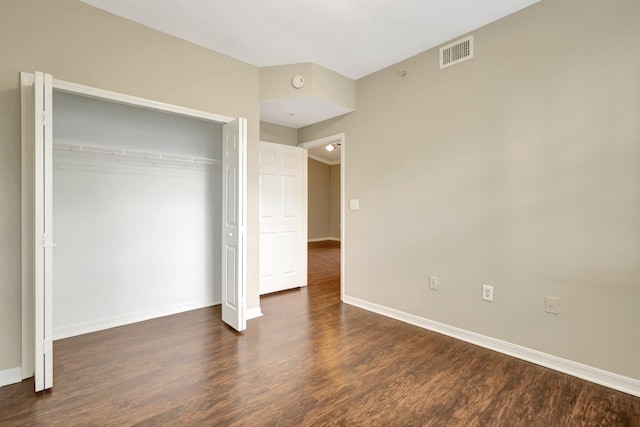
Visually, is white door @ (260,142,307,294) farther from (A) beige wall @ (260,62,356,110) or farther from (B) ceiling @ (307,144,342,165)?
(B) ceiling @ (307,144,342,165)

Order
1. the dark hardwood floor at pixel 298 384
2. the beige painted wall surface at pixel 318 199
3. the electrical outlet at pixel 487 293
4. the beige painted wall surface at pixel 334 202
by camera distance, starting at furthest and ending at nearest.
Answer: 1. the beige painted wall surface at pixel 334 202
2. the beige painted wall surface at pixel 318 199
3. the electrical outlet at pixel 487 293
4. the dark hardwood floor at pixel 298 384

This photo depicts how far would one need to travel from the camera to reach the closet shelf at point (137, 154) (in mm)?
2711

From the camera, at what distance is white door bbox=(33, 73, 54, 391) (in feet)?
6.31

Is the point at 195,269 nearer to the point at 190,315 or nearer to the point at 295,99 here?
the point at 190,315

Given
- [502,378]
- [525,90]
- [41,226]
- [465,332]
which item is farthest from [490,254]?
[41,226]

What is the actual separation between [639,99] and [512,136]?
73cm

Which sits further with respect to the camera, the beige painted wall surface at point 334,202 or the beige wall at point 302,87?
the beige painted wall surface at point 334,202

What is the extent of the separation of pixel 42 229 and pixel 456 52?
366cm

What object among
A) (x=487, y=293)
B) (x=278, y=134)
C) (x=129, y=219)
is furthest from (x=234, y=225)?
(x=487, y=293)

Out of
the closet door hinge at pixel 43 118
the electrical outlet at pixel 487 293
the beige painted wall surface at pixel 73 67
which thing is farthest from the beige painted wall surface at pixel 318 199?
the closet door hinge at pixel 43 118

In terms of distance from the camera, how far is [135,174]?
3.25 metres

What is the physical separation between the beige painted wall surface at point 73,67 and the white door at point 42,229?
0.38 metres

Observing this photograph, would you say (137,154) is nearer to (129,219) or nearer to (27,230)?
(129,219)

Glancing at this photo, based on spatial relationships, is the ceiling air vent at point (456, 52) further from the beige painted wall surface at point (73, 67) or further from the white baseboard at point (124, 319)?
the white baseboard at point (124, 319)
